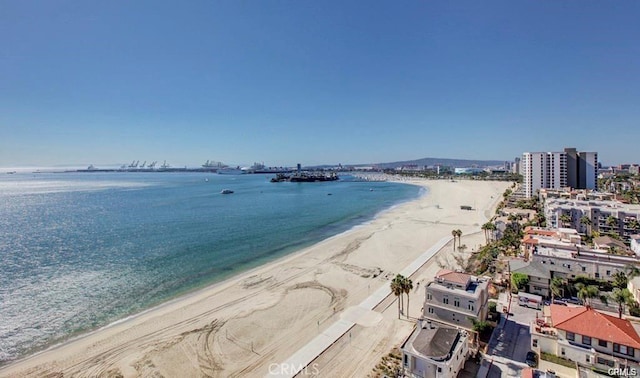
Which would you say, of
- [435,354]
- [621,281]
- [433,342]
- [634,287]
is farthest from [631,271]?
[435,354]

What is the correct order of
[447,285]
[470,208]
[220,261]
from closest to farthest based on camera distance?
[447,285]
[220,261]
[470,208]

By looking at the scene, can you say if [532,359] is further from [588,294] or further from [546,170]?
[546,170]

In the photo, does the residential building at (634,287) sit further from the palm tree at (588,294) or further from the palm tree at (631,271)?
the palm tree at (588,294)

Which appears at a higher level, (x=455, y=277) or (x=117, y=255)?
(x=455, y=277)

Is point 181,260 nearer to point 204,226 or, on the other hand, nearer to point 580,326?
point 204,226

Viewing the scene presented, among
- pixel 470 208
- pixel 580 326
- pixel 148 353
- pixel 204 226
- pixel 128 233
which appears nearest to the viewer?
pixel 580 326

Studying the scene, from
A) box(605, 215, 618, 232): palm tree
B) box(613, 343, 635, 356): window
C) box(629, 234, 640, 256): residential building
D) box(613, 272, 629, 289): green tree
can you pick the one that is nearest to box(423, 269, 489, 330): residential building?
box(613, 343, 635, 356): window

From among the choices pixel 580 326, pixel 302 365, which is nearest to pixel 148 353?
pixel 302 365

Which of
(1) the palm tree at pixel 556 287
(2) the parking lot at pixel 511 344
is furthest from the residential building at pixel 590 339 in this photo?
(1) the palm tree at pixel 556 287
